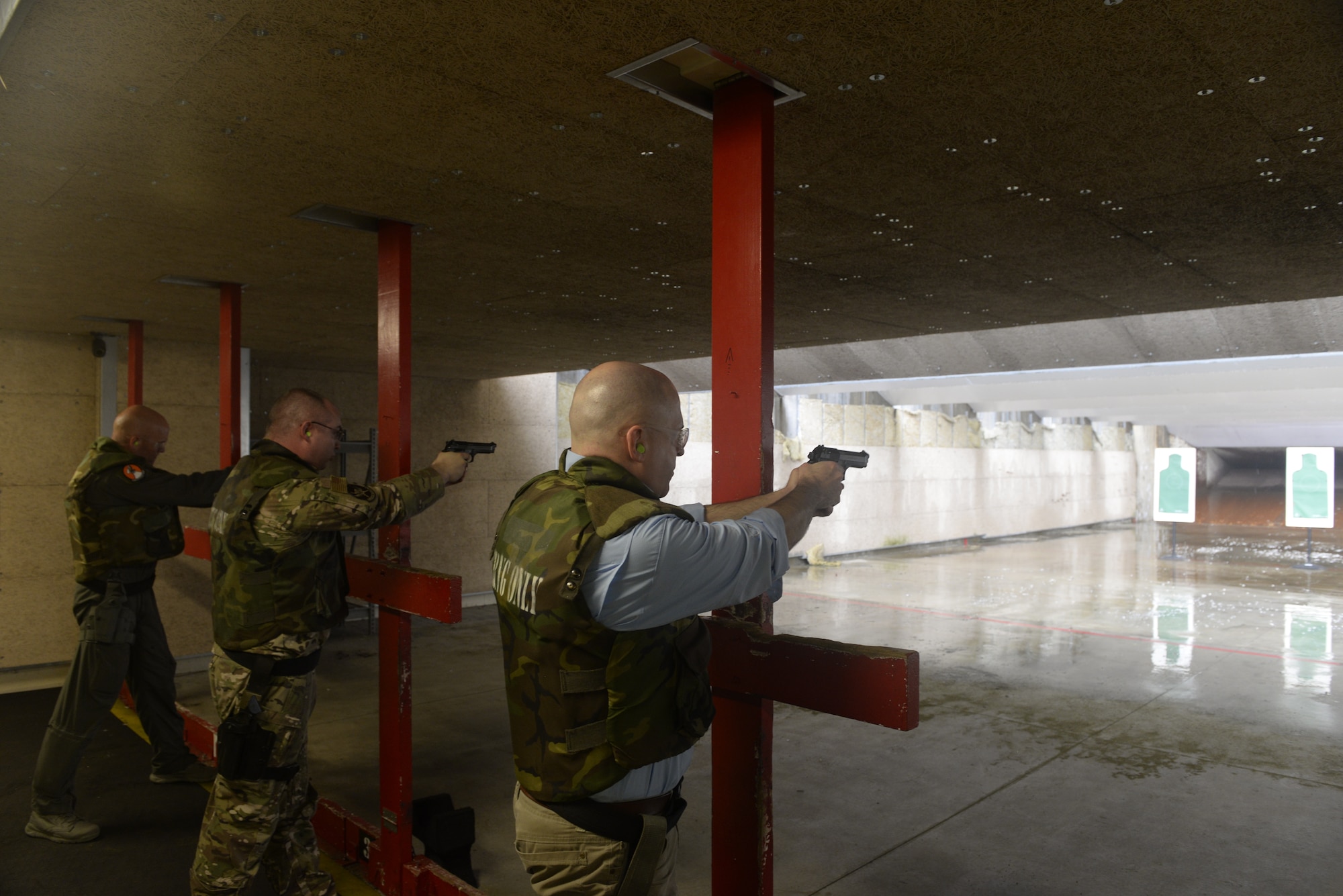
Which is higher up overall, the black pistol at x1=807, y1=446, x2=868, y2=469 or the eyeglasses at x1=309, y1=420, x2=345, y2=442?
the eyeglasses at x1=309, y1=420, x2=345, y2=442

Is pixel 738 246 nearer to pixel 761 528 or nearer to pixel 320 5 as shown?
pixel 761 528

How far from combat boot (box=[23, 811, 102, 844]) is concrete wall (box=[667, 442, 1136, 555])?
7.21 meters

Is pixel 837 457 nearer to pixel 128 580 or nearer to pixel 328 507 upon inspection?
pixel 328 507

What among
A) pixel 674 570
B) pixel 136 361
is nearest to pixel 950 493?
pixel 136 361

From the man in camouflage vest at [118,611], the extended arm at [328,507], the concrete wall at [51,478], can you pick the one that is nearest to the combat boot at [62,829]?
the man in camouflage vest at [118,611]

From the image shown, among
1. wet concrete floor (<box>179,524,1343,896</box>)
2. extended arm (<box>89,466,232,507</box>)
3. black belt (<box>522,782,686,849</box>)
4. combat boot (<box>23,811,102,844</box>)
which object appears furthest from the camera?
extended arm (<box>89,466,232,507</box>)

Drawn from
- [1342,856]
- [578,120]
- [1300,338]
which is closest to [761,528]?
[578,120]

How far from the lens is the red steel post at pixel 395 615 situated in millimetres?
2930

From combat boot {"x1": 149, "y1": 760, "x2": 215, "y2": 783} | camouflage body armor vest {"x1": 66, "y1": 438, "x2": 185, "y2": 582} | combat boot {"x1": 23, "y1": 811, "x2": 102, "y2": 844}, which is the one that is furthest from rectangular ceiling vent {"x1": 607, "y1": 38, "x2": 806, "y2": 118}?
combat boot {"x1": 149, "y1": 760, "x2": 215, "y2": 783}

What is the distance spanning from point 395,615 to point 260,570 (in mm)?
487

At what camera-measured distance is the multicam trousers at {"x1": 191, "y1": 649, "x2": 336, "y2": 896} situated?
250 centimetres

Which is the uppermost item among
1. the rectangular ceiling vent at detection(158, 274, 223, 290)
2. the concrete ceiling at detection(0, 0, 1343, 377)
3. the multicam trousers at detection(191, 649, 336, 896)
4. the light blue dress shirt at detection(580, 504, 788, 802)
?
the rectangular ceiling vent at detection(158, 274, 223, 290)

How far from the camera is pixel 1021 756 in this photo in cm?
439

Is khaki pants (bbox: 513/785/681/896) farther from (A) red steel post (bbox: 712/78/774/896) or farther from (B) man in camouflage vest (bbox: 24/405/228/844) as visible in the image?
(B) man in camouflage vest (bbox: 24/405/228/844)
